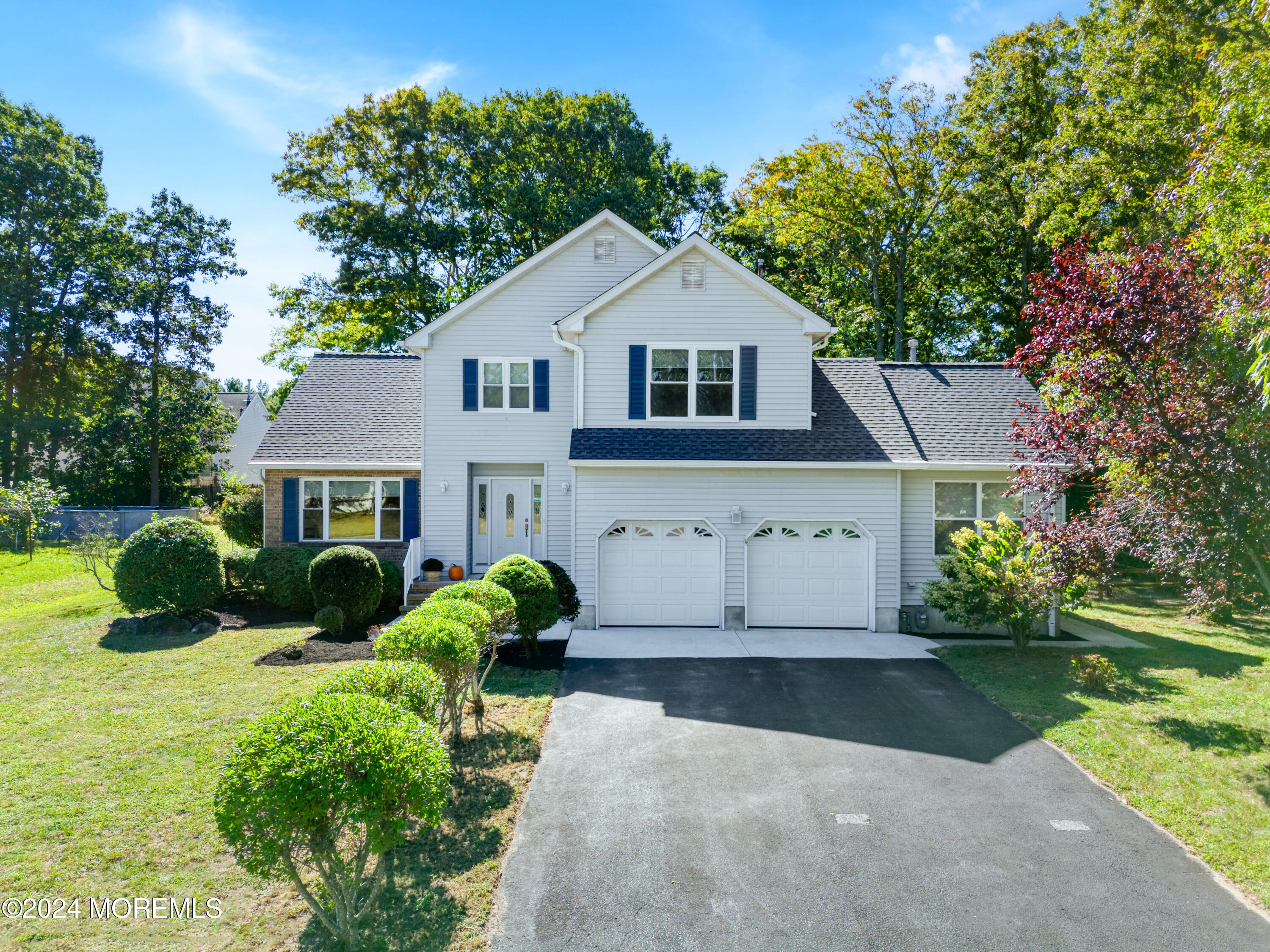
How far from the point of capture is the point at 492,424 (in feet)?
54.1

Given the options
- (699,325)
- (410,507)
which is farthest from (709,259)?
(410,507)

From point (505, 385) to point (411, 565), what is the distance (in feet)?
15.7

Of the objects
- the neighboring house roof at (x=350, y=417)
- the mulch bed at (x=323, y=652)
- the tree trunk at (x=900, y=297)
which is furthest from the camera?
the tree trunk at (x=900, y=297)

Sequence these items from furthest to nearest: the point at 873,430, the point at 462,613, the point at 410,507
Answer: the point at 410,507, the point at 873,430, the point at 462,613

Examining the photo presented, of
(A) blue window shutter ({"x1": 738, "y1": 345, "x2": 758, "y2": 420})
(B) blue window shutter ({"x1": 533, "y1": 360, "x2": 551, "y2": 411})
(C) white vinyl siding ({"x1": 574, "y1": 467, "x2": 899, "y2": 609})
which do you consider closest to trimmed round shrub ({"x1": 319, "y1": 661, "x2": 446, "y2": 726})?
(C) white vinyl siding ({"x1": 574, "y1": 467, "x2": 899, "y2": 609})

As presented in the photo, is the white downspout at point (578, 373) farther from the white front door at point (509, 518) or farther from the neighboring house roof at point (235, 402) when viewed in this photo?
the neighboring house roof at point (235, 402)

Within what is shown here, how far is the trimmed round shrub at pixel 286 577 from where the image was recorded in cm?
1487

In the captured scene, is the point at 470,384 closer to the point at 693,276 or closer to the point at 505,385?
the point at 505,385

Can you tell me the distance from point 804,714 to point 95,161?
4076 centimetres

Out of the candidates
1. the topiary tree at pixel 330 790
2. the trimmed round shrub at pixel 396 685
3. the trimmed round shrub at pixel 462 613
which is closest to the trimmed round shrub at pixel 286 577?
the trimmed round shrub at pixel 462 613

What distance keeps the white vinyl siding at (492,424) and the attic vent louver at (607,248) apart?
123 cm

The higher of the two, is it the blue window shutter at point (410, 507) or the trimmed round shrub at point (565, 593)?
the blue window shutter at point (410, 507)

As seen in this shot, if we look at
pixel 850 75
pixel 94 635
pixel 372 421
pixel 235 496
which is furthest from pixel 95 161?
pixel 850 75

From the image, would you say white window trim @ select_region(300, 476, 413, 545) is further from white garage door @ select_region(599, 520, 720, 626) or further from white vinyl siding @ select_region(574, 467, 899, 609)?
white garage door @ select_region(599, 520, 720, 626)
